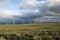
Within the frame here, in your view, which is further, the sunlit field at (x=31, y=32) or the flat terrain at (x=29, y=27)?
the flat terrain at (x=29, y=27)

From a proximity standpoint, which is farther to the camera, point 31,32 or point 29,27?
point 29,27

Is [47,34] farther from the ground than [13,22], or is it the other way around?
[13,22]

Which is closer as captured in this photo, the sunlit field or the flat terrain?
the sunlit field

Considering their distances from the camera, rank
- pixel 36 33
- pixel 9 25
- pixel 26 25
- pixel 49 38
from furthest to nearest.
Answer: pixel 9 25
pixel 26 25
pixel 36 33
pixel 49 38

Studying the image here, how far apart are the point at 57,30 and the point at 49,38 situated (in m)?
1.71

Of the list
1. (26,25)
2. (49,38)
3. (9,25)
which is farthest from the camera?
(9,25)

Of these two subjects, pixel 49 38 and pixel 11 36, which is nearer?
pixel 49 38

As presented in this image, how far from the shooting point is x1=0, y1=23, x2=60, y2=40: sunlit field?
43.4 feet

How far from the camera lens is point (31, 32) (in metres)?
13.9

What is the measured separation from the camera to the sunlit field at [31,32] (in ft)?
43.4

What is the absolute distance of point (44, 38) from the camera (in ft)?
42.7

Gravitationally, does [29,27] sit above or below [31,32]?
above

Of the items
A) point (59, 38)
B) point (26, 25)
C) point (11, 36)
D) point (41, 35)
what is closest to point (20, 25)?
point (26, 25)

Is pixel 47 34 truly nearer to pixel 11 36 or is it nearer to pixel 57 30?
pixel 57 30
